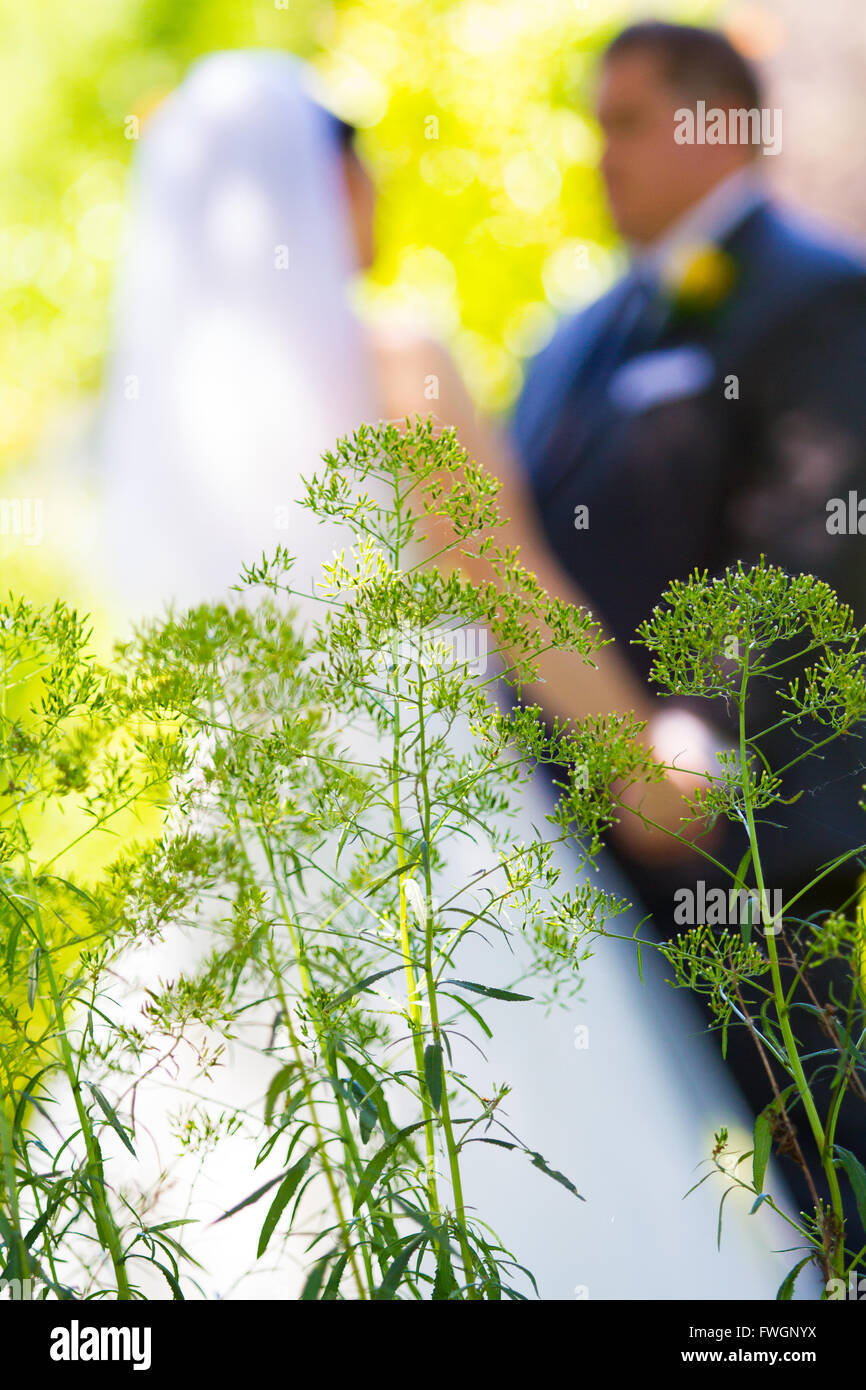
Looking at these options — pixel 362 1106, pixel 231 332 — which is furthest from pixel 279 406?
pixel 362 1106

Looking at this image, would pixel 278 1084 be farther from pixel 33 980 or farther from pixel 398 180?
pixel 398 180

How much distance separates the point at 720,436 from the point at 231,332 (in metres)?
0.71

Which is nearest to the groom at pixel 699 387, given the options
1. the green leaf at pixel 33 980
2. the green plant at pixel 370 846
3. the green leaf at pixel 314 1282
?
the green plant at pixel 370 846

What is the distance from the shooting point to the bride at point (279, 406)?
163 centimetres

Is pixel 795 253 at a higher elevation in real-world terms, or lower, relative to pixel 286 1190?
higher

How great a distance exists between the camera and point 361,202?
1658 mm

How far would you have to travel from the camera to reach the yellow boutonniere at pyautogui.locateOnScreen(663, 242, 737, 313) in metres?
1.65

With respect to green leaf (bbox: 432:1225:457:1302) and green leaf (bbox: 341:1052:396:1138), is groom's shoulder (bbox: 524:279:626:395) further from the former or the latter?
green leaf (bbox: 432:1225:457:1302)

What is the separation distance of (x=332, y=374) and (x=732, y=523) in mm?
606

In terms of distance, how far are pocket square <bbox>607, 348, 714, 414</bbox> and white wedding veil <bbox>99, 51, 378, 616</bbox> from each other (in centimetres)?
36

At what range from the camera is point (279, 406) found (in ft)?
5.47

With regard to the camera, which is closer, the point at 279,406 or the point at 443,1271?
the point at 443,1271

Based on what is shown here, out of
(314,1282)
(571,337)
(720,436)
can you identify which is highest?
(571,337)

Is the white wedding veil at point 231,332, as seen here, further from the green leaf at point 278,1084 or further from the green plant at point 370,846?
the green leaf at point 278,1084
